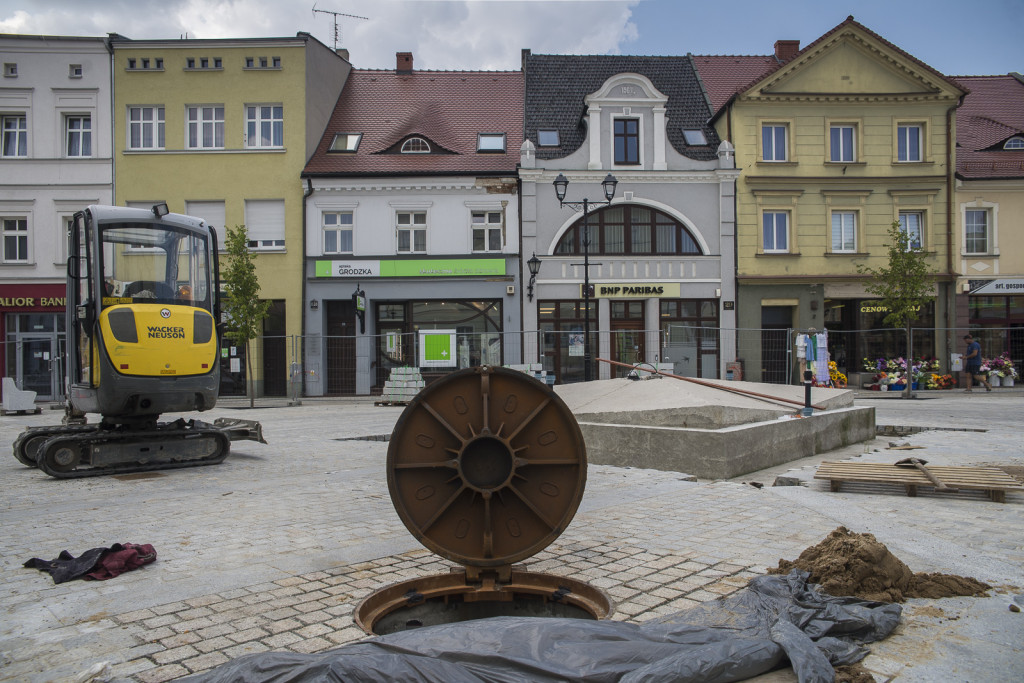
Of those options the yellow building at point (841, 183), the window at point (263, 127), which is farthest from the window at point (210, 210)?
the yellow building at point (841, 183)

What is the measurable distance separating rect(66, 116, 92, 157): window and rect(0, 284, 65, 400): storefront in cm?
505

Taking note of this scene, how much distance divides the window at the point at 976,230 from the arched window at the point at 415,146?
806 inches

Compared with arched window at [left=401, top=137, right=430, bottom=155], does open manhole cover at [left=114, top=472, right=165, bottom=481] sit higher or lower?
lower

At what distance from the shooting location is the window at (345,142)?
27.5 m

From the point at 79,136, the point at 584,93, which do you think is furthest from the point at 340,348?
the point at 584,93

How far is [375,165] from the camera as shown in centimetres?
2662

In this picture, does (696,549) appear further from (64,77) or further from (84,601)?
(64,77)

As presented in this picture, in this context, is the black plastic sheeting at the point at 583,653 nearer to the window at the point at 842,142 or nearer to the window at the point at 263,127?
the window at the point at 263,127

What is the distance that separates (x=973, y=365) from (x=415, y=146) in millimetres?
21152

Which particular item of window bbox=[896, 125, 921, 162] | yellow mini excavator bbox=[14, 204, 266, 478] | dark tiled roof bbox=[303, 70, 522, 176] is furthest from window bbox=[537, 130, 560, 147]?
yellow mini excavator bbox=[14, 204, 266, 478]

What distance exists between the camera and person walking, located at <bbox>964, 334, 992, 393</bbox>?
24.3 m

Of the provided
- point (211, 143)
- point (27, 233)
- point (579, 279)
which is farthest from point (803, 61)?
point (27, 233)

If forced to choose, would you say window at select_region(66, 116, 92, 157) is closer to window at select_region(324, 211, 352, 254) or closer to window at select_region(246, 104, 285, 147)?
window at select_region(246, 104, 285, 147)

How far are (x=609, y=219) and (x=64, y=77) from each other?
20.5m
